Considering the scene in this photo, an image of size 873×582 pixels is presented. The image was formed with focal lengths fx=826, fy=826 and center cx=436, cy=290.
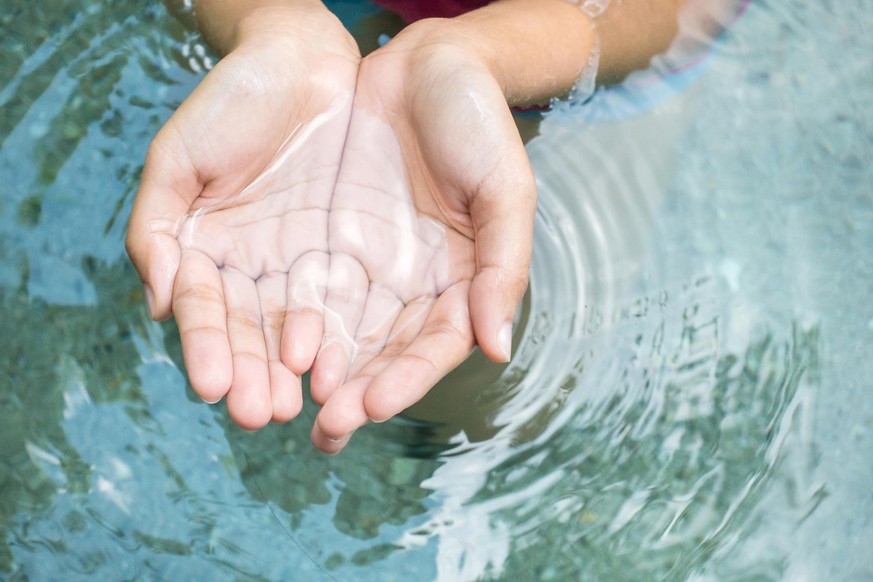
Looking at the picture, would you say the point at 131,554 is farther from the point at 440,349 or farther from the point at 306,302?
the point at 440,349

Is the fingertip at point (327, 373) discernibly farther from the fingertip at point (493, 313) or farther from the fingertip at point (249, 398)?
the fingertip at point (493, 313)

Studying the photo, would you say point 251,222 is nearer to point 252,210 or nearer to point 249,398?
point 252,210

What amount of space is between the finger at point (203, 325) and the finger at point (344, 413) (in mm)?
188

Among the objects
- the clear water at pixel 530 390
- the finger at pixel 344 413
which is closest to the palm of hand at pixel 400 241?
the finger at pixel 344 413

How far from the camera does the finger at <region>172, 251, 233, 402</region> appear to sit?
1481 mm

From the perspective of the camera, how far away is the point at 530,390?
2.26 metres

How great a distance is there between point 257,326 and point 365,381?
0.27m

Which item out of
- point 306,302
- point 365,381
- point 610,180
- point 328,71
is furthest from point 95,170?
point 610,180

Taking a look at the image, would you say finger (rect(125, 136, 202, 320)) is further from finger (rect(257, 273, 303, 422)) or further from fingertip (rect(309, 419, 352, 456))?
fingertip (rect(309, 419, 352, 456))

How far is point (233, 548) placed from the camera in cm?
210

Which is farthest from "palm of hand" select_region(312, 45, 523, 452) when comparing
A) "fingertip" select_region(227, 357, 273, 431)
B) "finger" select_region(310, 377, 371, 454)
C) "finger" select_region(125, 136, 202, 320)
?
"finger" select_region(125, 136, 202, 320)

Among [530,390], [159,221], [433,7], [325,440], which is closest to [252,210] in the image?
[159,221]

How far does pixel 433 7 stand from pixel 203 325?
1.41m

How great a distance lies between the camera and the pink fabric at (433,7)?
2516mm
